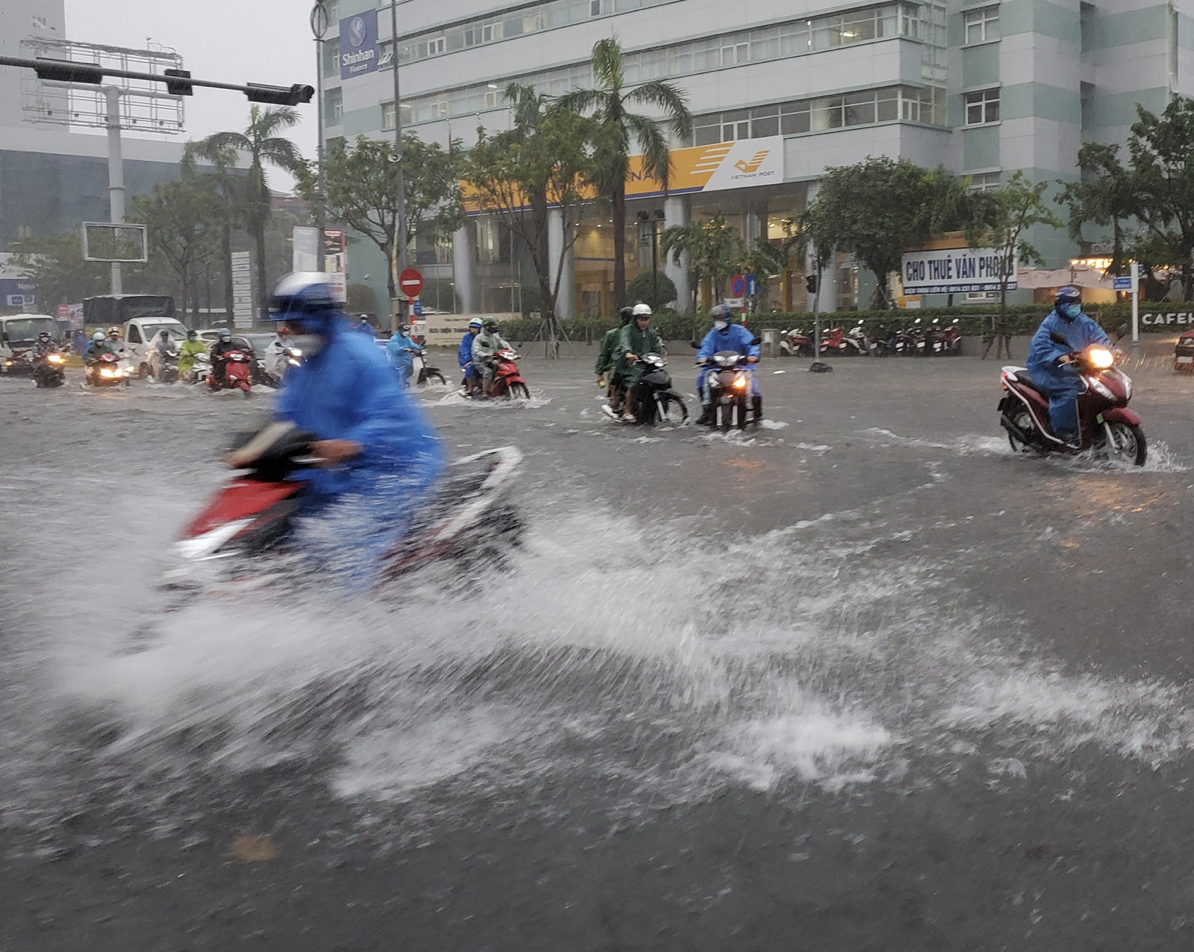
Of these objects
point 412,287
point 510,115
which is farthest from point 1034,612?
point 510,115

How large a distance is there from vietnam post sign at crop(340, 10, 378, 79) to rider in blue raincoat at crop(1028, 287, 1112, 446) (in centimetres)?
5613

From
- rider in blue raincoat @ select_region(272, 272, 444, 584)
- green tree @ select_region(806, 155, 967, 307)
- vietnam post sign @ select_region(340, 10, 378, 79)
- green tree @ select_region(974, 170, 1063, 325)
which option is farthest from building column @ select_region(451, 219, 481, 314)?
rider in blue raincoat @ select_region(272, 272, 444, 584)

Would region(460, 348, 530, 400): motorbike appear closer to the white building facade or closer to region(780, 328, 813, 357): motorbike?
region(780, 328, 813, 357): motorbike

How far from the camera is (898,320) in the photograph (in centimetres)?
3928

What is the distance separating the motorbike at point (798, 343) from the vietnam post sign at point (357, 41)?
30206 mm

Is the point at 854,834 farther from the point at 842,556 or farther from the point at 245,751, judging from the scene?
the point at 842,556

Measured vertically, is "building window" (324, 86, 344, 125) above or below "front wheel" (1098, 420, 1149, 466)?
above

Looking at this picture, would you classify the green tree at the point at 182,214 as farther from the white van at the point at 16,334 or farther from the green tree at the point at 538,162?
the white van at the point at 16,334

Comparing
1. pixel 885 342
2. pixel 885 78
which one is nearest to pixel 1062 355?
pixel 885 342

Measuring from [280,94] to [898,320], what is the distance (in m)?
22.4

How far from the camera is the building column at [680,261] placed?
5394cm

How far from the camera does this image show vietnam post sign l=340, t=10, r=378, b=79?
63.5 m

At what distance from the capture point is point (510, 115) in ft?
198

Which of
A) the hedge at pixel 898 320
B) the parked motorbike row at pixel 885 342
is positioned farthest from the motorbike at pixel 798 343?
the hedge at pixel 898 320
